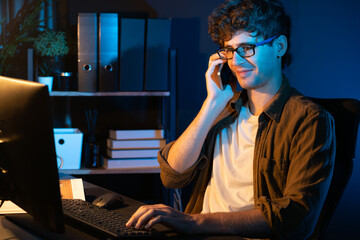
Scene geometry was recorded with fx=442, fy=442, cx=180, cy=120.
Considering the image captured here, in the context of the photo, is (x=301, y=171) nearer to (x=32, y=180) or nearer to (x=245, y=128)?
(x=245, y=128)

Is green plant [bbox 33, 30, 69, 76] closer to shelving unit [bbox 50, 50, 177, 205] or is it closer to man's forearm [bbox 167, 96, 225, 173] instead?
shelving unit [bbox 50, 50, 177, 205]

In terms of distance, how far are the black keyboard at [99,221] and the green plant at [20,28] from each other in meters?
1.76

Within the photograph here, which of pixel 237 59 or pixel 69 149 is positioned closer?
pixel 237 59

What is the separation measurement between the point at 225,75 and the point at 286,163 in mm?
474

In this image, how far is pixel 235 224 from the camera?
1.17m

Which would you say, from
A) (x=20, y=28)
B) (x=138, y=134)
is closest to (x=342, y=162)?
(x=138, y=134)

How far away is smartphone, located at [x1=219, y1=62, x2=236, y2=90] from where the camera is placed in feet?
5.56

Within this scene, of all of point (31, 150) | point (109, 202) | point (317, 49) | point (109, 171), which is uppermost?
point (317, 49)

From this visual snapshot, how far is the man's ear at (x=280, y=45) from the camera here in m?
1.59

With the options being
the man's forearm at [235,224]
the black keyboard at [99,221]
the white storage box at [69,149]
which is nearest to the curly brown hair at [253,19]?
the man's forearm at [235,224]

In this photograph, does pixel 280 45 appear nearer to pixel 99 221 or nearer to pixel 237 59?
pixel 237 59

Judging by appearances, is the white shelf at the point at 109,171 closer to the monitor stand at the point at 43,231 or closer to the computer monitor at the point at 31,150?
Result: the monitor stand at the point at 43,231

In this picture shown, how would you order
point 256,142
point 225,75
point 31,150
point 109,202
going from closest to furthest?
point 31,150
point 109,202
point 256,142
point 225,75

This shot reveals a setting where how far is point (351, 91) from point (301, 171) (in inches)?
74.9
